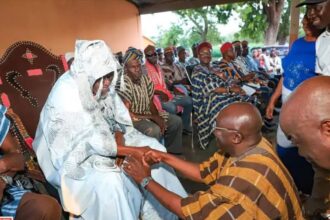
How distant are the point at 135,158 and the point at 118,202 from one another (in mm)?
283

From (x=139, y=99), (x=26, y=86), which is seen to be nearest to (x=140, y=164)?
(x=26, y=86)

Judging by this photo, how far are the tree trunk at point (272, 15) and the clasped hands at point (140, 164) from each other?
11.9m

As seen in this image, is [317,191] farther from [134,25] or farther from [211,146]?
[134,25]

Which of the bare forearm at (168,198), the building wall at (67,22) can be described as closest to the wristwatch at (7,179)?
the bare forearm at (168,198)

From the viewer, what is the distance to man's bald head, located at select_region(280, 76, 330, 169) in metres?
0.88

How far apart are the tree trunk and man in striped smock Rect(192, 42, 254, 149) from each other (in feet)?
31.0

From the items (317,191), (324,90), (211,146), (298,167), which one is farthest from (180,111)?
(324,90)

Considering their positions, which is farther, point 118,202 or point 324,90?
point 118,202

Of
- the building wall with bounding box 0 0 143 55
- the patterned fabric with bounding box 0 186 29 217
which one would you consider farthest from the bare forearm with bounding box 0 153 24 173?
the building wall with bounding box 0 0 143 55

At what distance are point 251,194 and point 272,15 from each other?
42.0 feet

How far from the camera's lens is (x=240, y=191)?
128 centimetres

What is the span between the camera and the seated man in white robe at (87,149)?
1847 millimetres

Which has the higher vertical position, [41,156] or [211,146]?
[41,156]

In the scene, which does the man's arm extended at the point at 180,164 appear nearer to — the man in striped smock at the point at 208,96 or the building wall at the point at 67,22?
the man in striped smock at the point at 208,96
